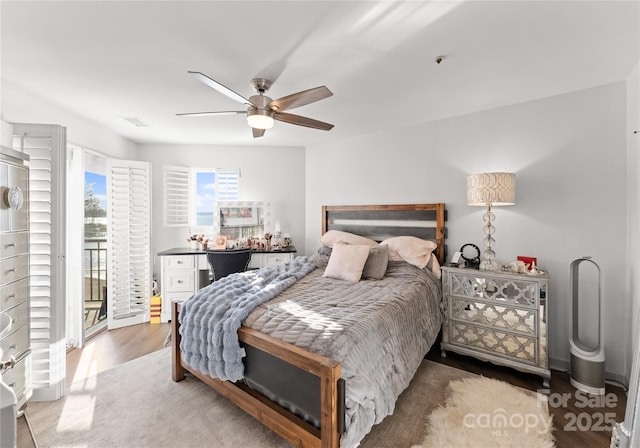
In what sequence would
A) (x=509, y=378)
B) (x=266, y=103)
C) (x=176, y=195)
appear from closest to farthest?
(x=266, y=103), (x=509, y=378), (x=176, y=195)

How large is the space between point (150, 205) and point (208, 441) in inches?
133

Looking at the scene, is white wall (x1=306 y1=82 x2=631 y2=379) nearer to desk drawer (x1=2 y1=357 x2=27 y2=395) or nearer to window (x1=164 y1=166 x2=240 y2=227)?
window (x1=164 y1=166 x2=240 y2=227)

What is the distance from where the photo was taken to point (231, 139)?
166 inches

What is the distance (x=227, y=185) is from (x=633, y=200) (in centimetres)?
466

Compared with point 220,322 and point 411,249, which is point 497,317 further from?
point 220,322

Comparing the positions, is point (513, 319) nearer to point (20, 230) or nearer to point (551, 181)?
point (551, 181)

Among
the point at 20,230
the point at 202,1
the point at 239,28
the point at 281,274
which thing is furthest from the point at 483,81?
the point at 20,230

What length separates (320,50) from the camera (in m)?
1.92

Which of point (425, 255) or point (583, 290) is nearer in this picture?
point (583, 290)

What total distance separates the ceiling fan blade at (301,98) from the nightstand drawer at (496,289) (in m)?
2.11

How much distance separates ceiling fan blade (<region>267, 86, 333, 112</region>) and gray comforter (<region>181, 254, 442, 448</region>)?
4.96ft

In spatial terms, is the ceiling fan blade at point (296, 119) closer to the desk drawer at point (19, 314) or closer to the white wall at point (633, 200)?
the desk drawer at point (19, 314)

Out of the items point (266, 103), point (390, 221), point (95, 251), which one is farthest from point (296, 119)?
point (95, 251)

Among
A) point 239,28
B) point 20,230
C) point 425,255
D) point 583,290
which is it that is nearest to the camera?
point 239,28
